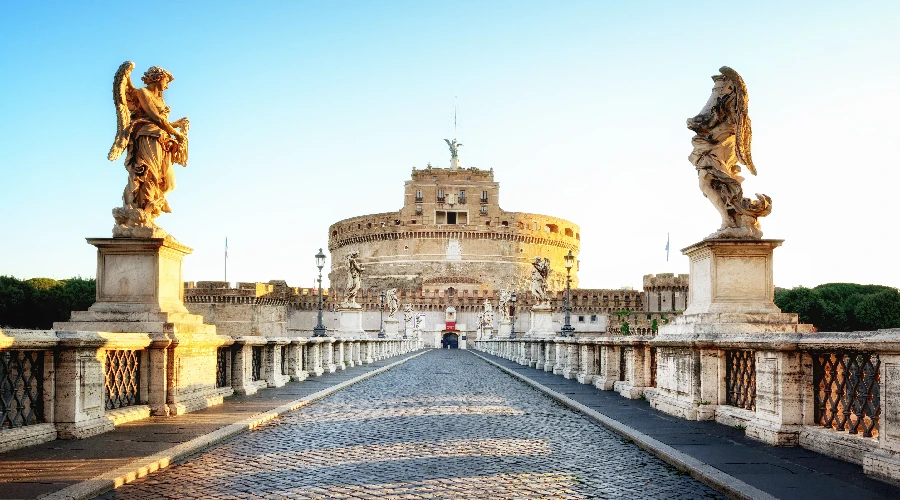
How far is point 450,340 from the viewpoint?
94438mm

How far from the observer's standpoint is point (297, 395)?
42.8 feet

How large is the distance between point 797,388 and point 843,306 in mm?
→ 75918

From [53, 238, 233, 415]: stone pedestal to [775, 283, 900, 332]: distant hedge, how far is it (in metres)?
68.8

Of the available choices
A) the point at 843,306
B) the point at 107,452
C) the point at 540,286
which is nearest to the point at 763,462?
the point at 107,452

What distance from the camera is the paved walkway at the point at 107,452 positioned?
541 cm

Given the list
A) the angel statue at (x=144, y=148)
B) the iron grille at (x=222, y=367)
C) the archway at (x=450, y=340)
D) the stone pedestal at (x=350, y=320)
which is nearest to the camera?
the angel statue at (x=144, y=148)

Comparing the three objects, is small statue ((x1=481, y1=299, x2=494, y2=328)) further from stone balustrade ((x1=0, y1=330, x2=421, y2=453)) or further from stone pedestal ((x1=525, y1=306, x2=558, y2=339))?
stone balustrade ((x1=0, y1=330, x2=421, y2=453))

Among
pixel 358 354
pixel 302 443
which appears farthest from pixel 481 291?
pixel 302 443

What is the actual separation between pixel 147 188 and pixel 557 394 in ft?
22.8

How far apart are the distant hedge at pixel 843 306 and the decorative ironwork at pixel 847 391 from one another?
2715 inches

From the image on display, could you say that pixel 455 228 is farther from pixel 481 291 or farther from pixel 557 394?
pixel 557 394

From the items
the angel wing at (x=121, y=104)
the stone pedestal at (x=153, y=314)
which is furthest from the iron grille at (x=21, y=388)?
the angel wing at (x=121, y=104)

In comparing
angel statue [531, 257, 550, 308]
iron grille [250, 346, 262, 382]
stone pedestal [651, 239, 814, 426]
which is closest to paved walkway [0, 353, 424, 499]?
iron grille [250, 346, 262, 382]

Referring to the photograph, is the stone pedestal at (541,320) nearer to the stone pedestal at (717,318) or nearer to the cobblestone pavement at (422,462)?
the cobblestone pavement at (422,462)
